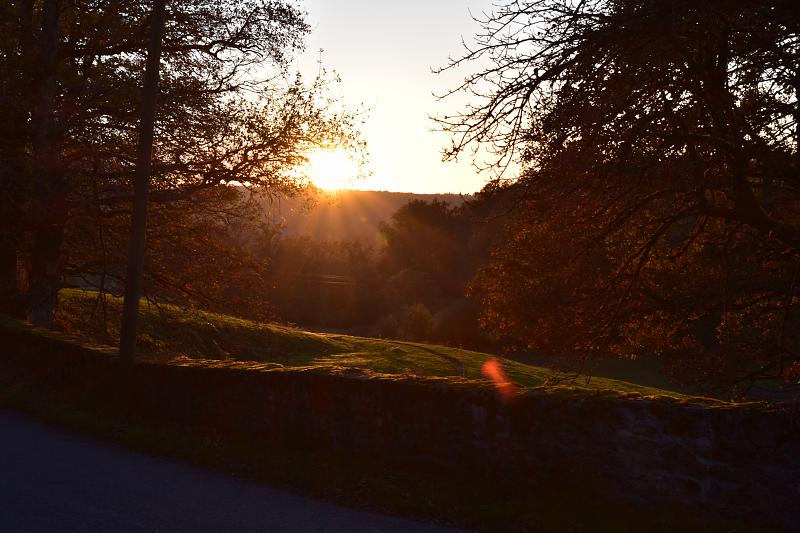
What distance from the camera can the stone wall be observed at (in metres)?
6.94

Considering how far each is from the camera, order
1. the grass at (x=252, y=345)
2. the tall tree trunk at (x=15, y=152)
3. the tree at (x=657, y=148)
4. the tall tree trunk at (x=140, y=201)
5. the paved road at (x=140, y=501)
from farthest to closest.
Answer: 1. the grass at (x=252, y=345)
2. the tall tree trunk at (x=15, y=152)
3. the tall tree trunk at (x=140, y=201)
4. the tree at (x=657, y=148)
5. the paved road at (x=140, y=501)

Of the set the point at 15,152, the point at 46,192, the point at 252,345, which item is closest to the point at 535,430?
the point at 46,192

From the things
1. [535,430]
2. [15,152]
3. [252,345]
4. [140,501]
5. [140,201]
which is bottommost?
[252,345]

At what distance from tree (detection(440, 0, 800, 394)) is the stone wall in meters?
3.20

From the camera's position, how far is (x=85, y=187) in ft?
63.9

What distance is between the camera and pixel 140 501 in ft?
25.1

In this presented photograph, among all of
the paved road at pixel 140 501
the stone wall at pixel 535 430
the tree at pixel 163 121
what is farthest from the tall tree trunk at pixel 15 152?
the paved road at pixel 140 501

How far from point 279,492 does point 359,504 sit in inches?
37.7

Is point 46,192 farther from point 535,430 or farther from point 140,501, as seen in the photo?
point 535,430

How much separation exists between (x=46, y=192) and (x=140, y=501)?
40.4 ft

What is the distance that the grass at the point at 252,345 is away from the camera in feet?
78.5

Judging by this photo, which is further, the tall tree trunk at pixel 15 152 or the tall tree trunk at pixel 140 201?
the tall tree trunk at pixel 15 152

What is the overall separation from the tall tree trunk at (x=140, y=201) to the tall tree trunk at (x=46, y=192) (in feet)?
20.8

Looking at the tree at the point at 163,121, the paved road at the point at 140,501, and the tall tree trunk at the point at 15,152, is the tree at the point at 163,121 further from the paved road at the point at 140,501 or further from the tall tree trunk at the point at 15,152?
the paved road at the point at 140,501
